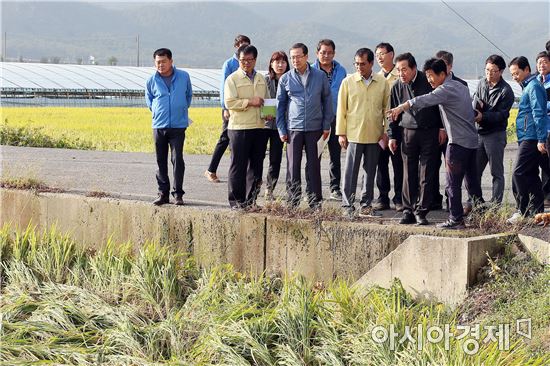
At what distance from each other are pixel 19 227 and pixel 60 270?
1.61 meters

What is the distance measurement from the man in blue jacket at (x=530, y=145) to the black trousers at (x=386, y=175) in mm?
1169

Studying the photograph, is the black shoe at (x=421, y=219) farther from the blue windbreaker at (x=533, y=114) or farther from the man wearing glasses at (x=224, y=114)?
the man wearing glasses at (x=224, y=114)

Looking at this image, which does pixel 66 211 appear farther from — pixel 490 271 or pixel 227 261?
pixel 490 271

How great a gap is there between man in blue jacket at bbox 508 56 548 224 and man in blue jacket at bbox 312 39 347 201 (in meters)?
2.06

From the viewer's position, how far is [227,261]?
9.41m

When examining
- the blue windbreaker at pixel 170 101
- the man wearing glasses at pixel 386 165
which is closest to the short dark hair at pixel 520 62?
the man wearing glasses at pixel 386 165

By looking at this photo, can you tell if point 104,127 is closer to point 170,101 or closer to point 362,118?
point 170,101

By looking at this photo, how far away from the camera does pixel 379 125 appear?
9234mm

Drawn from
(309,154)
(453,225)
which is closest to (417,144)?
(453,225)

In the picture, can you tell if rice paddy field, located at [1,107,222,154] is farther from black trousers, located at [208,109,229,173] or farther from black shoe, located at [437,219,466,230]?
black shoe, located at [437,219,466,230]

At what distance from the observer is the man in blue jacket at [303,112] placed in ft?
30.6

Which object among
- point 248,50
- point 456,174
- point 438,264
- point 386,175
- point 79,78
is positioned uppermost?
point 79,78

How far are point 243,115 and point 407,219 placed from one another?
2.18 meters

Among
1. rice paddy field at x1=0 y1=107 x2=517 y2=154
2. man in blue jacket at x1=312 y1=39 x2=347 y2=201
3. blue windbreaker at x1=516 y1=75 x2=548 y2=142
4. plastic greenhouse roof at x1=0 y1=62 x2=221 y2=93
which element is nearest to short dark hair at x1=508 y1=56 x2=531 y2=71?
blue windbreaker at x1=516 y1=75 x2=548 y2=142
